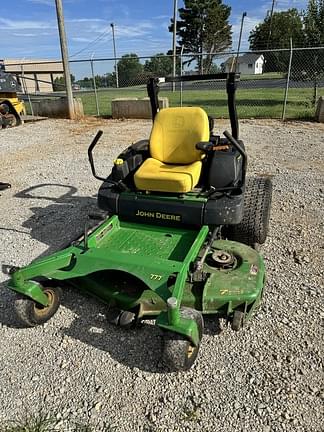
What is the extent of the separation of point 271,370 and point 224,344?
0.33 meters

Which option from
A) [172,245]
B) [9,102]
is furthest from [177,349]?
[9,102]

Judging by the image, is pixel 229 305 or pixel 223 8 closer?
pixel 229 305

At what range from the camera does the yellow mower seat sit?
3010 millimetres

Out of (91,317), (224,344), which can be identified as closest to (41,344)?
(91,317)

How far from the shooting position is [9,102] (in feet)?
32.4

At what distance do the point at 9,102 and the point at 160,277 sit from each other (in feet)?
30.8

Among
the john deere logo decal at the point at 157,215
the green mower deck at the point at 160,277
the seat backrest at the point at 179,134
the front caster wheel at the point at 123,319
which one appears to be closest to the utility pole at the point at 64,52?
the seat backrest at the point at 179,134

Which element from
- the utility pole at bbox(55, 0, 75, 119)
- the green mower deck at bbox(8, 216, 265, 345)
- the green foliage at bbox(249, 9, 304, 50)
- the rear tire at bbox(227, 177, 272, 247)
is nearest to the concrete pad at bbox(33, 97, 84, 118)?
the utility pole at bbox(55, 0, 75, 119)

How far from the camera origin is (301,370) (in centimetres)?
217

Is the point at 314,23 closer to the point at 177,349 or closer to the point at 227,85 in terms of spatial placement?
the point at 227,85

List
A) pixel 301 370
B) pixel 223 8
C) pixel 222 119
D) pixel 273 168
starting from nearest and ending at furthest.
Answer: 1. pixel 301 370
2. pixel 273 168
3. pixel 222 119
4. pixel 223 8

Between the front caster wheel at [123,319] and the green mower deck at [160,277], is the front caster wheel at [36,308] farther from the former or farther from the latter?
the front caster wheel at [123,319]

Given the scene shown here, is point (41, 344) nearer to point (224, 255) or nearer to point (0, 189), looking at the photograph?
point (224, 255)

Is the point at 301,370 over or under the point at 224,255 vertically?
under
